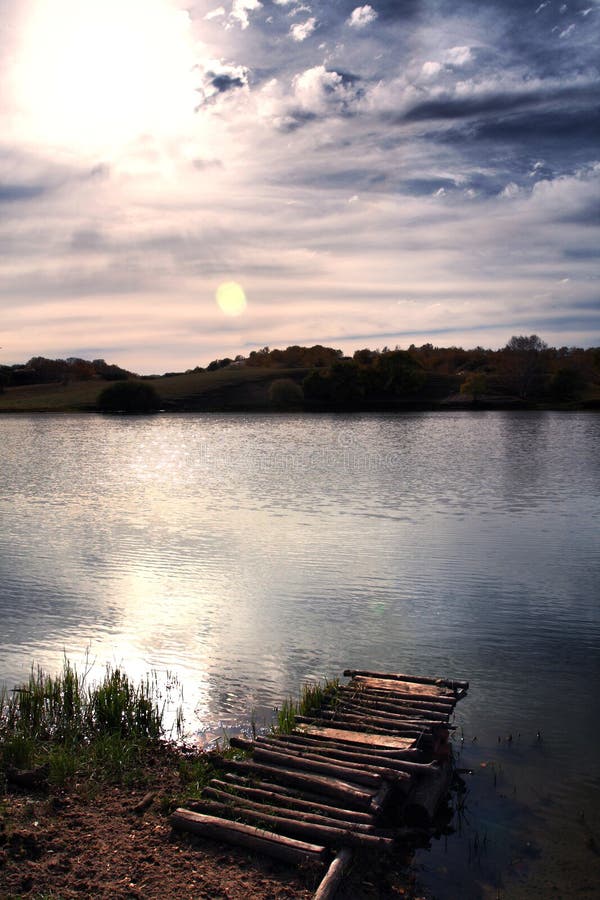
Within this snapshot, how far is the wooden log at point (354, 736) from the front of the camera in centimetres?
904

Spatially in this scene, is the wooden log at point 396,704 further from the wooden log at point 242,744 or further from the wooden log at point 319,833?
the wooden log at point 319,833

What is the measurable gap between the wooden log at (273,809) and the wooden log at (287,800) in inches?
1.5

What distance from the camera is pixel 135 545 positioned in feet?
81.7

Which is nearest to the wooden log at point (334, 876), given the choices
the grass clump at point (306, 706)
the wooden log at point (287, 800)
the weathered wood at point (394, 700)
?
the wooden log at point (287, 800)

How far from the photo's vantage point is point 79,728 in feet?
34.4

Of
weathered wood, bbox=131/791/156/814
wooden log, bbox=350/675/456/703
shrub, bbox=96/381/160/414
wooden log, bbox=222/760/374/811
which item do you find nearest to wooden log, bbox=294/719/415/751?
wooden log, bbox=222/760/374/811

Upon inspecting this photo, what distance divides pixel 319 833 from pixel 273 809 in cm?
63

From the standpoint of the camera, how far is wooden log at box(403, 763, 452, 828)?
836cm

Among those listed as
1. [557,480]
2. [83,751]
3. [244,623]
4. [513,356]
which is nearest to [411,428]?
[557,480]

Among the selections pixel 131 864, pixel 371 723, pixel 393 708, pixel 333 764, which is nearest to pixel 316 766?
pixel 333 764

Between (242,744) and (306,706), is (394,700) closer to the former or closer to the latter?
(306,706)

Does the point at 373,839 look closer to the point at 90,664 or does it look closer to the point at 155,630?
the point at 90,664

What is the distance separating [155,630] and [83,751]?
6.14m

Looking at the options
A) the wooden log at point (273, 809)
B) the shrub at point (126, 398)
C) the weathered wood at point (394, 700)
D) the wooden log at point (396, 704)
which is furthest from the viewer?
the shrub at point (126, 398)
